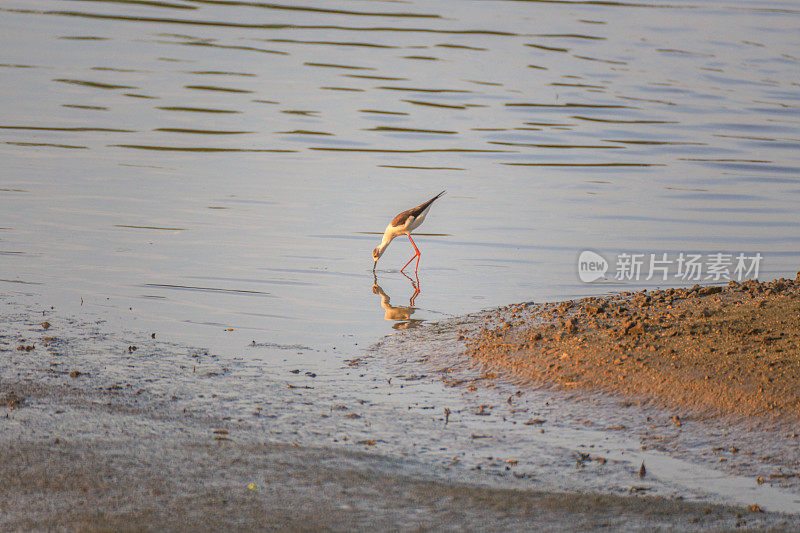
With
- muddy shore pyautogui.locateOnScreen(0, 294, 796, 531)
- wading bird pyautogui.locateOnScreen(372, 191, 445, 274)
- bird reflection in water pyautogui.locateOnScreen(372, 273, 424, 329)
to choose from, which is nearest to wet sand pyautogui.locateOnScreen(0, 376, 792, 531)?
muddy shore pyautogui.locateOnScreen(0, 294, 796, 531)

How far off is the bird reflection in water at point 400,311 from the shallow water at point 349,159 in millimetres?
47

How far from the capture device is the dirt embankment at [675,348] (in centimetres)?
579

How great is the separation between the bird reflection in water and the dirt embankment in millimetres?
881

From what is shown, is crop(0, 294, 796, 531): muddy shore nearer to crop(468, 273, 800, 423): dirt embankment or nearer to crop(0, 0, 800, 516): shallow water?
crop(468, 273, 800, 423): dirt embankment

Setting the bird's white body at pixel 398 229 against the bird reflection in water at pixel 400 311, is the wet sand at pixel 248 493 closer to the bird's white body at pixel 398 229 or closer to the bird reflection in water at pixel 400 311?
the bird reflection in water at pixel 400 311

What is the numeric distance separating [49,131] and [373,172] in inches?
220

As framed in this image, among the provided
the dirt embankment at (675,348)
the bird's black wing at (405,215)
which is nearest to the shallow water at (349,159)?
the bird's black wing at (405,215)

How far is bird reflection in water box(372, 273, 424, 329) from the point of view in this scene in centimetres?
820

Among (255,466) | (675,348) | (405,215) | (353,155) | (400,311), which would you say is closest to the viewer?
(255,466)

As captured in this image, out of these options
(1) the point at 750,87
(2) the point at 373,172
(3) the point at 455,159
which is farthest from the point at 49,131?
(1) the point at 750,87

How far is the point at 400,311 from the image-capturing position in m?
8.73

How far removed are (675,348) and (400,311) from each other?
2.97 m

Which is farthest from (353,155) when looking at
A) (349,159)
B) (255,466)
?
(255,466)

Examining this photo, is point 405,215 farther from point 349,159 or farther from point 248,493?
point 248,493
